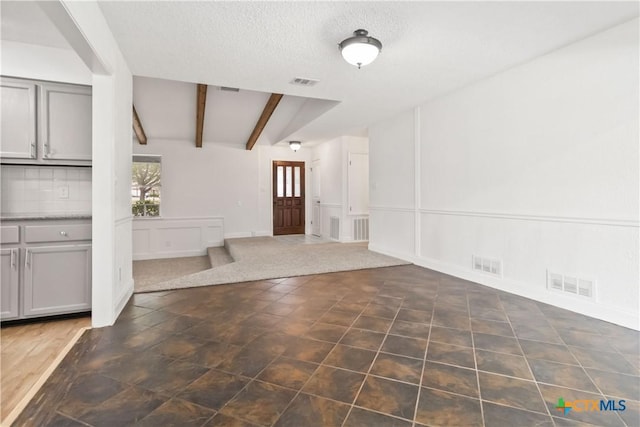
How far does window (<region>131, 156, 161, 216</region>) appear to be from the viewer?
7016mm

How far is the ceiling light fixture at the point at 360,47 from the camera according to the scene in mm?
2539

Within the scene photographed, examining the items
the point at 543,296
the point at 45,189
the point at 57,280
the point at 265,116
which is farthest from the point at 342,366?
the point at 265,116

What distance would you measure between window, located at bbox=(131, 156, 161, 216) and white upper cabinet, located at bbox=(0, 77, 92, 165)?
14.3ft

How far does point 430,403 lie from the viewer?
151 centimetres

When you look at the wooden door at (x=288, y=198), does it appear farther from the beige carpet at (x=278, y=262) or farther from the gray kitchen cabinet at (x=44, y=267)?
the gray kitchen cabinet at (x=44, y=267)

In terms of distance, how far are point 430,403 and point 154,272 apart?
18.2 feet

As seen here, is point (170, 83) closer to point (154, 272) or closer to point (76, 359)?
point (154, 272)

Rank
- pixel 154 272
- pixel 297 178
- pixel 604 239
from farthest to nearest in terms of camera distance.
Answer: pixel 297 178
pixel 154 272
pixel 604 239

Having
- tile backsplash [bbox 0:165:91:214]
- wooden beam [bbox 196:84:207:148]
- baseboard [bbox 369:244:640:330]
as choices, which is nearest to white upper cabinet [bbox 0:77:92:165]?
tile backsplash [bbox 0:165:91:214]

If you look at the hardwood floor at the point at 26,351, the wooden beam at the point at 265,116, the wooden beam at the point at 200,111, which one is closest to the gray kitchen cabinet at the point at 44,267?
the hardwood floor at the point at 26,351

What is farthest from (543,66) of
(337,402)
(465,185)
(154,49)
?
(154,49)

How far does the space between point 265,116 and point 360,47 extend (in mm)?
3702

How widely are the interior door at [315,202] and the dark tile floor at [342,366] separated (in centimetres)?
543

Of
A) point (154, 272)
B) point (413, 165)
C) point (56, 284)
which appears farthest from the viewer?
point (154, 272)
